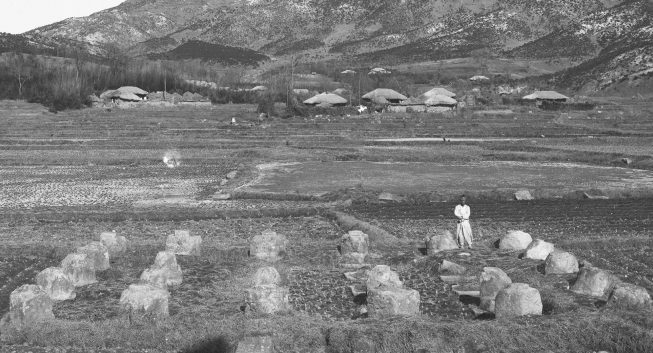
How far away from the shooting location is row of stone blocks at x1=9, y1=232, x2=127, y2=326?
34.3ft

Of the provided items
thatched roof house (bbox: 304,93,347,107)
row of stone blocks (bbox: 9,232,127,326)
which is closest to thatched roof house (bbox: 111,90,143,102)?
thatched roof house (bbox: 304,93,347,107)

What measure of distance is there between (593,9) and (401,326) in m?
207

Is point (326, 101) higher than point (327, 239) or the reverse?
higher

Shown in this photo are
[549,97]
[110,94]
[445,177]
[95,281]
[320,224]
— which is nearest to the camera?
[95,281]

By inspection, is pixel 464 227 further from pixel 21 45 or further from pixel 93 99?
pixel 21 45

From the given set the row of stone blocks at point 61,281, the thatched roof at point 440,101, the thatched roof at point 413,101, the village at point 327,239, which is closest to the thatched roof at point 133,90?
the thatched roof at point 413,101

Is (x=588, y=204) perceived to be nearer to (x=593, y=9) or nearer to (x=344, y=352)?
(x=344, y=352)

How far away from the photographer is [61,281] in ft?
39.4

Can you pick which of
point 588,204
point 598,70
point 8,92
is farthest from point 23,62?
point 588,204

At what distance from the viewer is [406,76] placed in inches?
5084

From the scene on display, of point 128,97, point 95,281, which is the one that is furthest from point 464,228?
point 128,97

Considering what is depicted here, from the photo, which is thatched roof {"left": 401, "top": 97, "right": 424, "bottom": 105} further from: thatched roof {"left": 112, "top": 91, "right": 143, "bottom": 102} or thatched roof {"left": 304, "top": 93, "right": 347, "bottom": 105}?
thatched roof {"left": 112, "top": 91, "right": 143, "bottom": 102}

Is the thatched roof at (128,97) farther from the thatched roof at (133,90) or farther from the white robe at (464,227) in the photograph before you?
the white robe at (464,227)

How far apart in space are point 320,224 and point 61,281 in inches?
342
